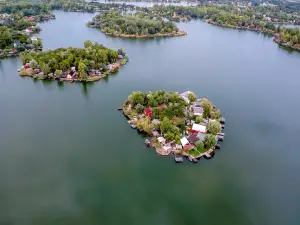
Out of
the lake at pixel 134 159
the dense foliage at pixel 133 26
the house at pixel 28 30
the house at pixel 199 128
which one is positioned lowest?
the lake at pixel 134 159

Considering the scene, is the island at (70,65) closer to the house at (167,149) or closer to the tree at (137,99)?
the tree at (137,99)

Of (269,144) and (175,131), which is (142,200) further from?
(269,144)

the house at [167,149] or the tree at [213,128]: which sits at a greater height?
the tree at [213,128]

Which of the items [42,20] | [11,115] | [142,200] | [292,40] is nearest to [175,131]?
[142,200]

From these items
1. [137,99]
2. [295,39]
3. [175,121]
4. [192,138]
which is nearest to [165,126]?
[175,121]

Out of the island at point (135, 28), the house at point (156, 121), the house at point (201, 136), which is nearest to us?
the house at point (201, 136)

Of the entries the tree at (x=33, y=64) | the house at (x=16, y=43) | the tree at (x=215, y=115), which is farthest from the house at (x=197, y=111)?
the house at (x=16, y=43)
